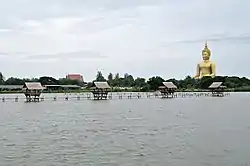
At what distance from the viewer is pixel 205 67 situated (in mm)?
156625

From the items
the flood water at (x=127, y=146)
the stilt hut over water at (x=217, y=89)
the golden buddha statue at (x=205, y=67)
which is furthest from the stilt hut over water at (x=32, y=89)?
the golden buddha statue at (x=205, y=67)

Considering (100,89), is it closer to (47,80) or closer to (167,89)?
(167,89)

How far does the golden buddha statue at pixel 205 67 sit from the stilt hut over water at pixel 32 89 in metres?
76.8

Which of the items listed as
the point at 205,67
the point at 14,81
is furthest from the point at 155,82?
the point at 14,81

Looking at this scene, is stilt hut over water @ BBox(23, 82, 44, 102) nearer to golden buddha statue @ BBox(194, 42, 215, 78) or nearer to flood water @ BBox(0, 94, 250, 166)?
flood water @ BBox(0, 94, 250, 166)

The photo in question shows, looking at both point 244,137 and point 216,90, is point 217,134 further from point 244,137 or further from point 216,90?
point 216,90

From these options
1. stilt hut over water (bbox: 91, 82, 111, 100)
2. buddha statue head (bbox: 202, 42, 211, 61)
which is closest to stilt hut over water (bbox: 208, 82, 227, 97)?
stilt hut over water (bbox: 91, 82, 111, 100)

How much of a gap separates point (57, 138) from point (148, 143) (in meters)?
6.11

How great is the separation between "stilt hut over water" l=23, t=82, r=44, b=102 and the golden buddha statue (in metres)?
76.8

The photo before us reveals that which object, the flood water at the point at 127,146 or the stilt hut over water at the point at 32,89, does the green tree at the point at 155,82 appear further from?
the flood water at the point at 127,146

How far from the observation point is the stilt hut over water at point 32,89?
278 feet

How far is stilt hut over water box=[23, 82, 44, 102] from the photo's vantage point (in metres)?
84.7

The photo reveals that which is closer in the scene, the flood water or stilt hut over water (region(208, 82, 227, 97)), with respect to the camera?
the flood water

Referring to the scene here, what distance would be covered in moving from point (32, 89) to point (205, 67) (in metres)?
84.4
